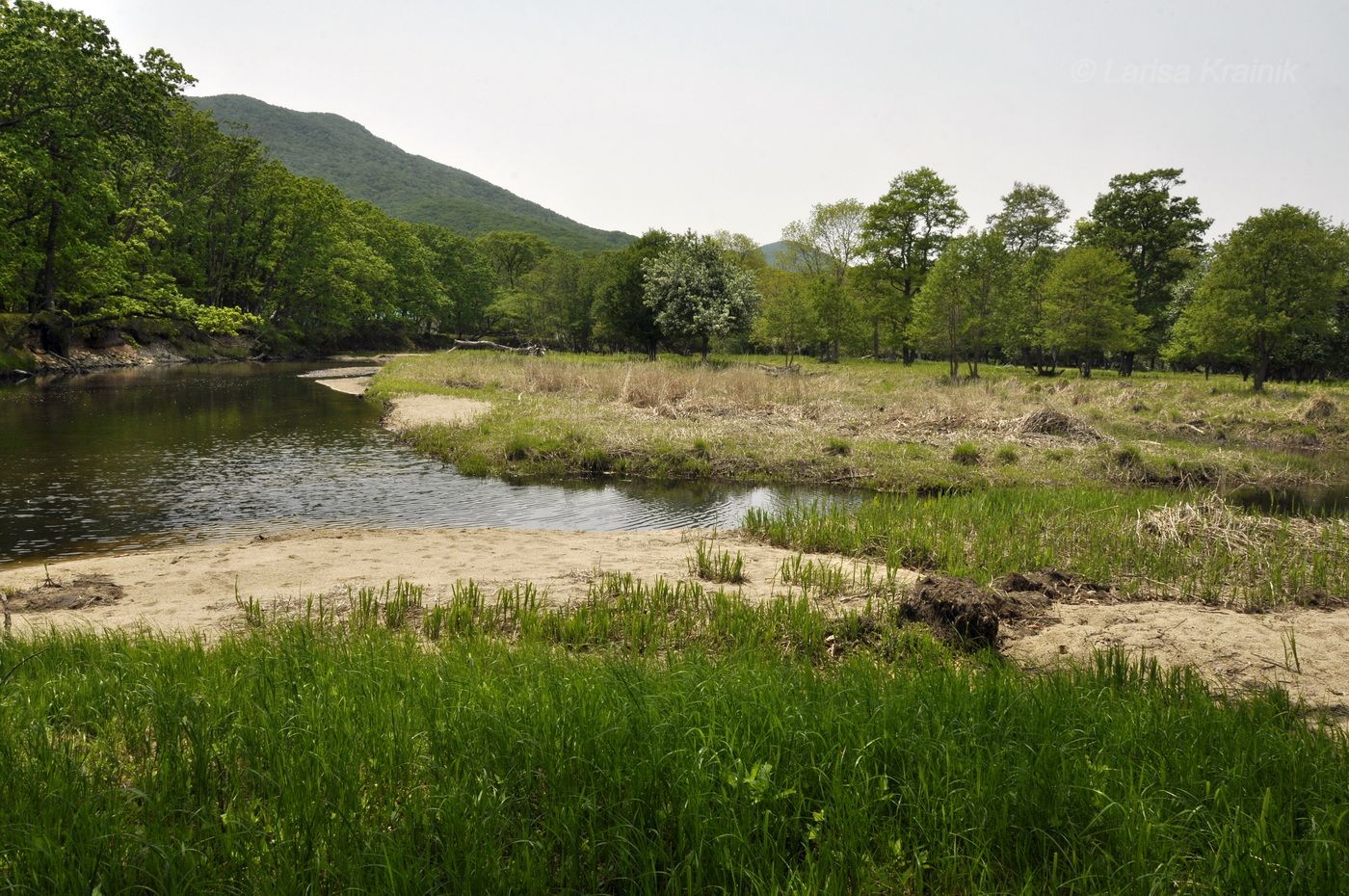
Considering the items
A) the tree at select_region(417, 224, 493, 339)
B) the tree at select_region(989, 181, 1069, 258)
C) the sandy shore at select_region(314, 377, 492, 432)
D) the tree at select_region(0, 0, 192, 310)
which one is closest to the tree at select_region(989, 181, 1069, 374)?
the tree at select_region(989, 181, 1069, 258)

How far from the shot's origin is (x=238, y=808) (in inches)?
126

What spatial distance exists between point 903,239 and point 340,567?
54282 millimetres

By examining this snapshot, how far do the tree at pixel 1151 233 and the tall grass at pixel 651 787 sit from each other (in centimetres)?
6220

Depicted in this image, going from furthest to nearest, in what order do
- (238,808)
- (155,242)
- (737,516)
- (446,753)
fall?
(155,242) → (737,516) → (446,753) → (238,808)

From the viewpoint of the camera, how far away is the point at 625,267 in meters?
54.6

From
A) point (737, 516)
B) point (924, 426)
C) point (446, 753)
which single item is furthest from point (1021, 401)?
point (446, 753)

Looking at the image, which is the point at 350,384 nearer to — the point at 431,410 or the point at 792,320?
the point at 431,410

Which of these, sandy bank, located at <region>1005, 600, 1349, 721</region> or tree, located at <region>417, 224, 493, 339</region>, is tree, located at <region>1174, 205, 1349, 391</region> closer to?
sandy bank, located at <region>1005, 600, 1349, 721</region>

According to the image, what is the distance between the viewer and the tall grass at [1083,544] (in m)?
8.78

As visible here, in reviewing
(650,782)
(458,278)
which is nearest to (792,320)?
(650,782)

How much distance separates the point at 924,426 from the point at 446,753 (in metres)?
22.4

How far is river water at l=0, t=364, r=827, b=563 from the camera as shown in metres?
12.6

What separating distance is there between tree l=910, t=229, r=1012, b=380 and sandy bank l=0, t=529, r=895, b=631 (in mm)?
35576

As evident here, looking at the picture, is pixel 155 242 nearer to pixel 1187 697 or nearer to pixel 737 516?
pixel 737 516
